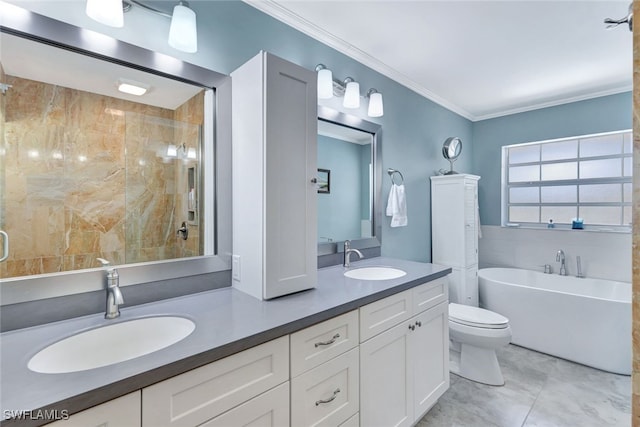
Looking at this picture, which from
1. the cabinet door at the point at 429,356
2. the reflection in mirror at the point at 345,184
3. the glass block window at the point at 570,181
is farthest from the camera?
the glass block window at the point at 570,181

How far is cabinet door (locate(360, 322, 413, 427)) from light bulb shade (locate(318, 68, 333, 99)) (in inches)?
58.4

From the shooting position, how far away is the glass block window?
312cm

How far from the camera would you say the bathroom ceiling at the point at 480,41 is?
180 cm

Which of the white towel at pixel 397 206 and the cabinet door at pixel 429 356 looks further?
the white towel at pixel 397 206

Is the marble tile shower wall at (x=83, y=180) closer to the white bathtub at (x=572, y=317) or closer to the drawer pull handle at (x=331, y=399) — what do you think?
the drawer pull handle at (x=331, y=399)

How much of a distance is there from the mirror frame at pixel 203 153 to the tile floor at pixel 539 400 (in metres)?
1.71

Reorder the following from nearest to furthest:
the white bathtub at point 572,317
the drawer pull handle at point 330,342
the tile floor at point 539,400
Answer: the drawer pull handle at point 330,342, the tile floor at point 539,400, the white bathtub at point 572,317

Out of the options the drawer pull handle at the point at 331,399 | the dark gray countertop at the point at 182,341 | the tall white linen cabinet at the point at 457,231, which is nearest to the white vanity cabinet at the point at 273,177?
the dark gray countertop at the point at 182,341

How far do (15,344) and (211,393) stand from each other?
605mm

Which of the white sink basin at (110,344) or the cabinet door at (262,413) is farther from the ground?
the white sink basin at (110,344)

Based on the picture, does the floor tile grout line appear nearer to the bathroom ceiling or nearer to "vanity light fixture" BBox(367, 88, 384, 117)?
"vanity light fixture" BBox(367, 88, 384, 117)

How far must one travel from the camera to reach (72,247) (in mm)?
1147

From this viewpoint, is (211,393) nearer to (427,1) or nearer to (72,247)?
(72,247)

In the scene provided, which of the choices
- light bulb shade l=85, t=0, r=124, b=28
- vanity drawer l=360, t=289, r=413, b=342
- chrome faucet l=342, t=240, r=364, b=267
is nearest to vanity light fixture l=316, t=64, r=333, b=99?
chrome faucet l=342, t=240, r=364, b=267
